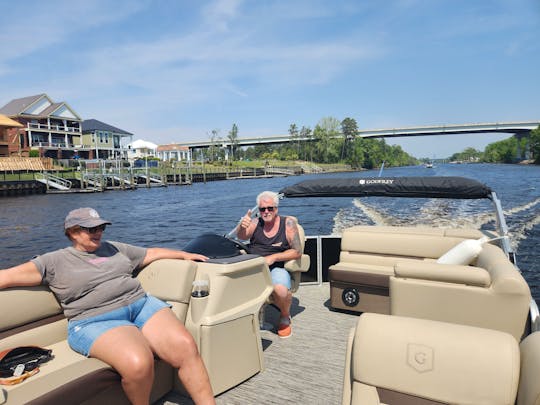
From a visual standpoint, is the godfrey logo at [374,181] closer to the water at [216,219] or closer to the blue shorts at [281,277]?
the blue shorts at [281,277]

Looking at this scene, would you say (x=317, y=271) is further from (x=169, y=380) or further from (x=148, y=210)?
(x=148, y=210)

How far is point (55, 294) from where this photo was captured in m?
2.32

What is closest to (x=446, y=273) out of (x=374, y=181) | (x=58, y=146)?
(x=374, y=181)

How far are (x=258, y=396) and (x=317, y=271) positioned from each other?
2748mm

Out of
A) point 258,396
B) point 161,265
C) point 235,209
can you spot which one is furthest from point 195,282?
point 235,209

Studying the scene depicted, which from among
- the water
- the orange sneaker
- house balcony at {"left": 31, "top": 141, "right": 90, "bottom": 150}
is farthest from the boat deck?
house balcony at {"left": 31, "top": 141, "right": 90, "bottom": 150}

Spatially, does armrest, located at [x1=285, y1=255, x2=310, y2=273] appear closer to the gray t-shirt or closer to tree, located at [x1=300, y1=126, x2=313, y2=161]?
the gray t-shirt

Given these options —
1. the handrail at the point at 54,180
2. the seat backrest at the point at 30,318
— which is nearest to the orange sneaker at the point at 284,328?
the seat backrest at the point at 30,318

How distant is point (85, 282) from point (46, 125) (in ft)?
173

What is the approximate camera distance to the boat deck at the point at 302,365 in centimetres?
251

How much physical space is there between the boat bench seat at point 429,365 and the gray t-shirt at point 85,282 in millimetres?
1449

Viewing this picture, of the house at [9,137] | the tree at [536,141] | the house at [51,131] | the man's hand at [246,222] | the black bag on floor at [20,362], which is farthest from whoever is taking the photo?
the tree at [536,141]

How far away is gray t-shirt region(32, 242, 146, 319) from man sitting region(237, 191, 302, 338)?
145cm

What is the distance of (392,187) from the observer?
5258 mm
